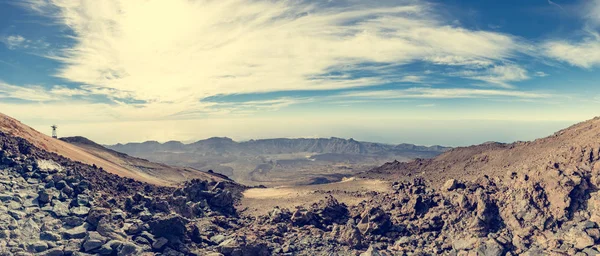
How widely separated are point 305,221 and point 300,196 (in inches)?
505

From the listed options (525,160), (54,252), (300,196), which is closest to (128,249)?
(54,252)

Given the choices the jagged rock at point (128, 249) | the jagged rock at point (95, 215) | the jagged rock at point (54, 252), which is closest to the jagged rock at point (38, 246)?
the jagged rock at point (54, 252)

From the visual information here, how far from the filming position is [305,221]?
36.5m

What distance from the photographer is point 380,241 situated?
32.9m

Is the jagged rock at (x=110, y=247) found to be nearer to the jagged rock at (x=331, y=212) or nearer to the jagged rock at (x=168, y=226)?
the jagged rock at (x=168, y=226)

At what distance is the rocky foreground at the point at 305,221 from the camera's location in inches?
1038

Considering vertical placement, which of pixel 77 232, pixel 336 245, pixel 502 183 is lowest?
pixel 336 245

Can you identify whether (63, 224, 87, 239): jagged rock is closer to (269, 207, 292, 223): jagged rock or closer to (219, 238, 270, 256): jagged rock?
(219, 238, 270, 256): jagged rock

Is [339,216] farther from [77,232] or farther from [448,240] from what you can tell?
[77,232]

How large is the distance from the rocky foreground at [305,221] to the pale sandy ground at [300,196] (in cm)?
620

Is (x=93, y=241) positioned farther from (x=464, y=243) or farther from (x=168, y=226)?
(x=464, y=243)

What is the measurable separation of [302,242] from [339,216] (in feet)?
24.9

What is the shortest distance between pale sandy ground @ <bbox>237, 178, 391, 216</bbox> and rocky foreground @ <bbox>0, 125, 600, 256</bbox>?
244 inches

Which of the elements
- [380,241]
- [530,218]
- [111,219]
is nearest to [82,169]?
[111,219]
